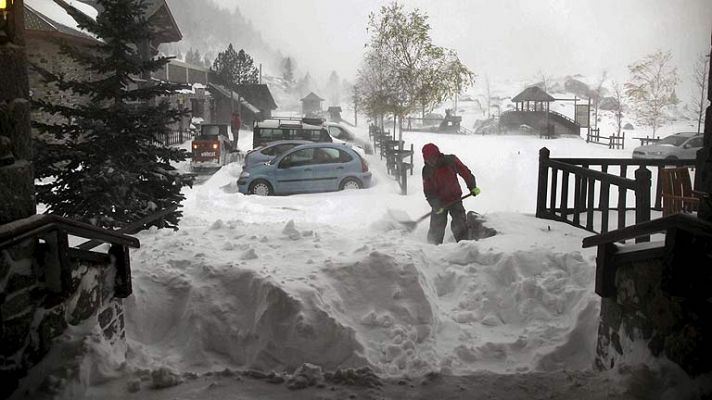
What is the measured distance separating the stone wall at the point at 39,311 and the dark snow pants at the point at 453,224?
407 centimetres

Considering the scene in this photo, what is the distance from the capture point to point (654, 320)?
7.32 feet

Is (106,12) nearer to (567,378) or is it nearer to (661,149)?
(567,378)

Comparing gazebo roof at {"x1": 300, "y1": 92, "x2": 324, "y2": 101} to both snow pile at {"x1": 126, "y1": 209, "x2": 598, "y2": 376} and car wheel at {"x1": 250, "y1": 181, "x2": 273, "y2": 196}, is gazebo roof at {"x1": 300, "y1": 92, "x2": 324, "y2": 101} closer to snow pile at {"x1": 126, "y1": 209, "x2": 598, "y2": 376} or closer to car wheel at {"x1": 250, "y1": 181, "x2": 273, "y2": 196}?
car wheel at {"x1": 250, "y1": 181, "x2": 273, "y2": 196}

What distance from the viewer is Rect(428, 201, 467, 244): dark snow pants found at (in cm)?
614

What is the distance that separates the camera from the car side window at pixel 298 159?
34.3 ft

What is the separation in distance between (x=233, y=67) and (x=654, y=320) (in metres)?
19.4

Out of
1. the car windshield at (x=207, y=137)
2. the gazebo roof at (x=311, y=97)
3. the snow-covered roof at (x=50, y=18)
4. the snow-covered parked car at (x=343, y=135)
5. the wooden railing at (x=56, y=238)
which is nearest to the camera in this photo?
the wooden railing at (x=56, y=238)

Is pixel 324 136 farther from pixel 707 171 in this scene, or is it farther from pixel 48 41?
pixel 707 171

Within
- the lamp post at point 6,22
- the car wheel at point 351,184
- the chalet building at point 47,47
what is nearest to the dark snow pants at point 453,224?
the car wheel at point 351,184

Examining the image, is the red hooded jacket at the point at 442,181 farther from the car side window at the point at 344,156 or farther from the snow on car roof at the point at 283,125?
the snow on car roof at the point at 283,125

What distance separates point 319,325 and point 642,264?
1563 mm

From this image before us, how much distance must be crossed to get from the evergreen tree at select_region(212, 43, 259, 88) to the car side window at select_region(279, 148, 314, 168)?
8.68 meters

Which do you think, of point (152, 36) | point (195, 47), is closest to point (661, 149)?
point (152, 36)

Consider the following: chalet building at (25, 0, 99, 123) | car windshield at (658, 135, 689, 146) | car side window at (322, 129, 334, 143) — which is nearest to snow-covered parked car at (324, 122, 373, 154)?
car side window at (322, 129, 334, 143)
